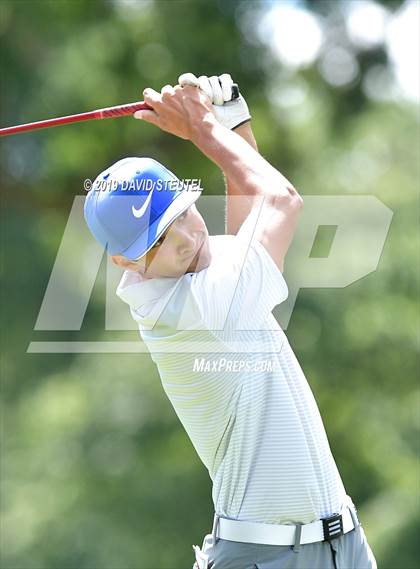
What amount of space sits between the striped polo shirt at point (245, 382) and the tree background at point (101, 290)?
4.41 m

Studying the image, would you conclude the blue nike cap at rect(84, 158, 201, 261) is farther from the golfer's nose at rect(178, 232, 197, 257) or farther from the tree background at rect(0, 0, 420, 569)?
the tree background at rect(0, 0, 420, 569)

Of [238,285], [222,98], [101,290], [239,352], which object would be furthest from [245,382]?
[101,290]

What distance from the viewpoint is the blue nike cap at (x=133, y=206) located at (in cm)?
221

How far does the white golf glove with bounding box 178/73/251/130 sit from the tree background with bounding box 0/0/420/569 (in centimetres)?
427

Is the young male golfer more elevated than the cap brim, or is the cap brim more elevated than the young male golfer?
the cap brim

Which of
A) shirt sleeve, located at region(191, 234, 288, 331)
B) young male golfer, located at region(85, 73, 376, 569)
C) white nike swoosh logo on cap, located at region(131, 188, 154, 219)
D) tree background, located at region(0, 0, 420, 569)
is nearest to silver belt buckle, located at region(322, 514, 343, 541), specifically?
young male golfer, located at region(85, 73, 376, 569)

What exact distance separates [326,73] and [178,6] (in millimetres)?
1080

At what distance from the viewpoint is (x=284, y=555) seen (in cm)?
220

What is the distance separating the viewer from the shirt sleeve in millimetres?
2182

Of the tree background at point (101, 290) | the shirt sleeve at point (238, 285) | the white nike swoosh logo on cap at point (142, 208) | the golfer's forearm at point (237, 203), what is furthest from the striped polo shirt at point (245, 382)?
the tree background at point (101, 290)

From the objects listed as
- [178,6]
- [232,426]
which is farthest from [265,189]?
[178,6]

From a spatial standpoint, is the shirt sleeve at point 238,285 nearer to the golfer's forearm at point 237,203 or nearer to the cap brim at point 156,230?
the cap brim at point 156,230

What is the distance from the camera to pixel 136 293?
225 cm

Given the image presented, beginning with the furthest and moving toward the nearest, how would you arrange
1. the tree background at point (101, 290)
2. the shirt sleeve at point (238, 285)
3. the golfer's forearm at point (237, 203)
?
1. the tree background at point (101, 290)
2. the golfer's forearm at point (237, 203)
3. the shirt sleeve at point (238, 285)
